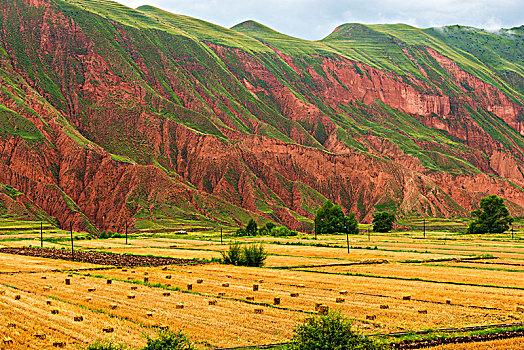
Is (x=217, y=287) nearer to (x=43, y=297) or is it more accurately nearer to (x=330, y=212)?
(x=43, y=297)

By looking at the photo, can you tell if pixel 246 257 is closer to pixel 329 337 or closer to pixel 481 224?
pixel 329 337

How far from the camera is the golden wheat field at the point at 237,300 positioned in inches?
796

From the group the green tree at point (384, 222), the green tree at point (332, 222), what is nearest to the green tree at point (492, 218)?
the green tree at point (384, 222)

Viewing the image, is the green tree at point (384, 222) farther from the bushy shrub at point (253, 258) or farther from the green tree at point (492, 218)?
the bushy shrub at point (253, 258)

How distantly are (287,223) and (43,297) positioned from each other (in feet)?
463

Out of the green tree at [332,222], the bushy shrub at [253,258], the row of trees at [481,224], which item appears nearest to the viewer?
the bushy shrub at [253,258]

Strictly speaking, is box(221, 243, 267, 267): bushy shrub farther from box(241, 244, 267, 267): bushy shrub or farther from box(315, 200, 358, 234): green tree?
box(315, 200, 358, 234): green tree

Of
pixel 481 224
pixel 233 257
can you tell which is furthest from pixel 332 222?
pixel 233 257

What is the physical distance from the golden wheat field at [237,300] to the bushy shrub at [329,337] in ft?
9.74

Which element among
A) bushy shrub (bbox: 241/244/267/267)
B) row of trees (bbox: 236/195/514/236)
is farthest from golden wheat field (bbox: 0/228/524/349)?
row of trees (bbox: 236/195/514/236)

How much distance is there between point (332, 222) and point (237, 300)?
10044 cm

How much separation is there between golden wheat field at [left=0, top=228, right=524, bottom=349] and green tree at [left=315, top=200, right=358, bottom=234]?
77.8 m

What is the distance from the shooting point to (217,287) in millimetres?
32688

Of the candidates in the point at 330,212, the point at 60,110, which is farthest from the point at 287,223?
the point at 60,110
